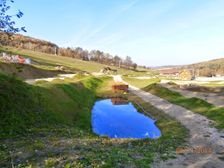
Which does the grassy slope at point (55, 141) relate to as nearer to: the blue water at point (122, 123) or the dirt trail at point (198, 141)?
the dirt trail at point (198, 141)

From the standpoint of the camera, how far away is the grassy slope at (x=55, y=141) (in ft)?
52.8

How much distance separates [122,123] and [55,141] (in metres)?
20.4

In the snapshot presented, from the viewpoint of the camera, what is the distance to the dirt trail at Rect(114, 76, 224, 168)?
18.2 meters

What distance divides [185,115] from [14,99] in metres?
19.0

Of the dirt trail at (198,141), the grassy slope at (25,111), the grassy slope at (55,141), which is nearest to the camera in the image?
the grassy slope at (55,141)

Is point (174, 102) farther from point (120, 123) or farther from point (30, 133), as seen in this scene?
point (30, 133)

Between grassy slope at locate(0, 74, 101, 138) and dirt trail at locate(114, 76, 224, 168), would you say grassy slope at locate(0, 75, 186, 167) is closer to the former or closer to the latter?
grassy slope at locate(0, 74, 101, 138)

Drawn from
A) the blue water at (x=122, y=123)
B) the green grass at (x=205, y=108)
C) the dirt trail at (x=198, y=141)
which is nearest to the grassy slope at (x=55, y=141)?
the dirt trail at (x=198, y=141)

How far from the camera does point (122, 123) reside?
1593 inches

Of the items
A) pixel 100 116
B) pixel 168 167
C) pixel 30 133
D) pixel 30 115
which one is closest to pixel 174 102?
pixel 100 116

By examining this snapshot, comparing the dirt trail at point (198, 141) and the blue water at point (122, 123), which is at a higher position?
the dirt trail at point (198, 141)

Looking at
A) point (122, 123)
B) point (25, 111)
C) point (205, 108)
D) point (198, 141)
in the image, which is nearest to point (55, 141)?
point (25, 111)

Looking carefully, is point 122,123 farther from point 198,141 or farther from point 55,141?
point 55,141

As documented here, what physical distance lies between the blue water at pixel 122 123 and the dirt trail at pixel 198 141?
3.12 meters
